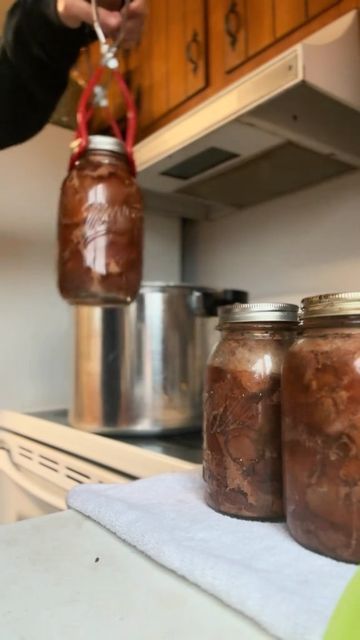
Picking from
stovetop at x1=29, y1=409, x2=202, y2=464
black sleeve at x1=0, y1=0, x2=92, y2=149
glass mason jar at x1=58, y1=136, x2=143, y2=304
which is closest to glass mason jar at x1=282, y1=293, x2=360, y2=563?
glass mason jar at x1=58, y1=136, x2=143, y2=304

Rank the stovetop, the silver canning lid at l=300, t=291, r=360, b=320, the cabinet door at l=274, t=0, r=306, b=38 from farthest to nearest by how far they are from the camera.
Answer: the cabinet door at l=274, t=0, r=306, b=38, the stovetop, the silver canning lid at l=300, t=291, r=360, b=320

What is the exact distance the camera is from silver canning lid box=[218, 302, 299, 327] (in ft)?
1.52

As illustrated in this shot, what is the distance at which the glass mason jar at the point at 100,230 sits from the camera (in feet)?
1.40

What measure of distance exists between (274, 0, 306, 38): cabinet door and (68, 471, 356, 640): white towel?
27.3 inches

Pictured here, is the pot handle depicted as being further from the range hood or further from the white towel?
the white towel

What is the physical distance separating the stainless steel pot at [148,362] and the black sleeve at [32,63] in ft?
0.98

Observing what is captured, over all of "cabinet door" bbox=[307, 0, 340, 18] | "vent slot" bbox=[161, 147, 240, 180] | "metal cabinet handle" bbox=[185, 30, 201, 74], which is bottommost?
"vent slot" bbox=[161, 147, 240, 180]

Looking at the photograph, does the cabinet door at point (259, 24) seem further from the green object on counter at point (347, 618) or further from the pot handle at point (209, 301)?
the green object on counter at point (347, 618)

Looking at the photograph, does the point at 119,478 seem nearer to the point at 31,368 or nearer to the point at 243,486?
the point at 243,486

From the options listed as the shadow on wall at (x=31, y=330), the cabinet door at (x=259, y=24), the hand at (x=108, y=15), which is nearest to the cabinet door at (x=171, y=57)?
the cabinet door at (x=259, y=24)

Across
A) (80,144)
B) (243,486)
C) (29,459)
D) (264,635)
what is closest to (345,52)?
(80,144)

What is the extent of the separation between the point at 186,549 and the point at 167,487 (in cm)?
15

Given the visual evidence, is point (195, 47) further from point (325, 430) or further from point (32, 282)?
point (325, 430)

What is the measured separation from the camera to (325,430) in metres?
0.37
